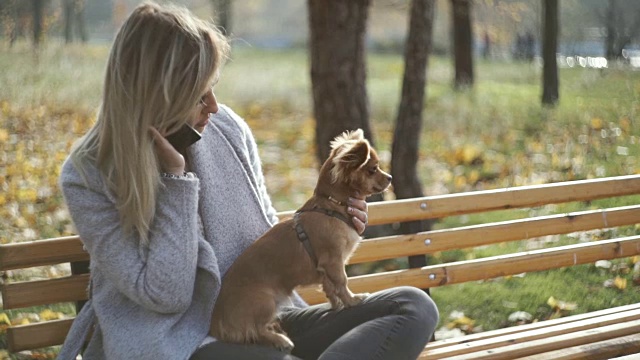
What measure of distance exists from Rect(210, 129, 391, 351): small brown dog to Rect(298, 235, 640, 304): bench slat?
504 millimetres

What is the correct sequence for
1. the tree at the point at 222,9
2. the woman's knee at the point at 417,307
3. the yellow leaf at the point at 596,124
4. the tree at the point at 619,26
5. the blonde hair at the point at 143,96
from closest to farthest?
the blonde hair at the point at 143,96, the woman's knee at the point at 417,307, the yellow leaf at the point at 596,124, the tree at the point at 222,9, the tree at the point at 619,26

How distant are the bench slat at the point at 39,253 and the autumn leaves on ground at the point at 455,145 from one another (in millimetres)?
2028

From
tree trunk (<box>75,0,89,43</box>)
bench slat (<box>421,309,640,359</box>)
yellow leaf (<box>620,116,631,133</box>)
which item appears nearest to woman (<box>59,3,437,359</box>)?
bench slat (<box>421,309,640,359</box>)

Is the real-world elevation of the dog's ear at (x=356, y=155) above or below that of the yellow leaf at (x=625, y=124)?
above

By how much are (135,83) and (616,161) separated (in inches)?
285

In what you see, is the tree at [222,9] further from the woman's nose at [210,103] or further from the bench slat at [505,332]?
the woman's nose at [210,103]

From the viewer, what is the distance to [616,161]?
914 centimetres

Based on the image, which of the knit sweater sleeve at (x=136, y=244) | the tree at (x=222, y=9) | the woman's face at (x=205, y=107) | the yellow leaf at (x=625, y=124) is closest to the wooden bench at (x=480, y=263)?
the knit sweater sleeve at (x=136, y=244)

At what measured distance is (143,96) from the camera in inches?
110

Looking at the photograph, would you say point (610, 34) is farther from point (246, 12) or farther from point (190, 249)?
point (246, 12)

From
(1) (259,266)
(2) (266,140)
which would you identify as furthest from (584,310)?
(2) (266,140)

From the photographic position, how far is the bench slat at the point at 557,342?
375 cm

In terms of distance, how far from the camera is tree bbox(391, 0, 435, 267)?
24.3ft

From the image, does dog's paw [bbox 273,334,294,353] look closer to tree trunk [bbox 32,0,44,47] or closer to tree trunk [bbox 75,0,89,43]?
tree trunk [bbox 32,0,44,47]
